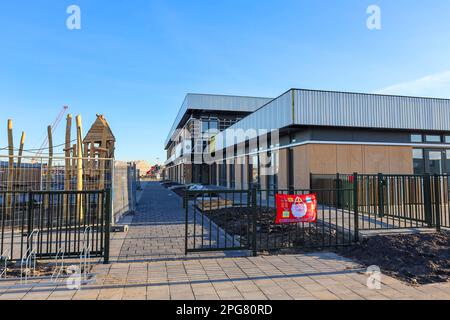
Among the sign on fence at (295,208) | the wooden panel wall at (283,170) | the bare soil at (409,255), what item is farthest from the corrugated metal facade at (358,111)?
the bare soil at (409,255)

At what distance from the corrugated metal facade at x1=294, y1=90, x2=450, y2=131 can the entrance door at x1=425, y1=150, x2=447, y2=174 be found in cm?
134

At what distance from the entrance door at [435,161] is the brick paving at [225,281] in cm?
1312

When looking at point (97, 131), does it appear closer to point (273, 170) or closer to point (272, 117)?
point (272, 117)

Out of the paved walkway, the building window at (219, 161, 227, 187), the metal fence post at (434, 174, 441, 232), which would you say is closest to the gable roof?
the paved walkway

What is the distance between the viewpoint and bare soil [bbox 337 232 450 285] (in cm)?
496

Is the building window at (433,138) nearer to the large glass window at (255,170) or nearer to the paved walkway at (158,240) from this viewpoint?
the large glass window at (255,170)

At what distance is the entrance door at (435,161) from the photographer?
1584 centimetres

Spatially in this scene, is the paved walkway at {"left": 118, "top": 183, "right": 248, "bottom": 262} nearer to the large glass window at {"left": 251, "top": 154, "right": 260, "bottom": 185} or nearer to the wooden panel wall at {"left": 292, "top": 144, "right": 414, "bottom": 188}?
the wooden panel wall at {"left": 292, "top": 144, "right": 414, "bottom": 188}

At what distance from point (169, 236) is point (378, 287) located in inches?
209

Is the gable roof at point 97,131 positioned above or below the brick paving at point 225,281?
above

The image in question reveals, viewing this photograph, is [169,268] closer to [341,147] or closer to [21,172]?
[21,172]

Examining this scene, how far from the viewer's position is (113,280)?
15.3ft

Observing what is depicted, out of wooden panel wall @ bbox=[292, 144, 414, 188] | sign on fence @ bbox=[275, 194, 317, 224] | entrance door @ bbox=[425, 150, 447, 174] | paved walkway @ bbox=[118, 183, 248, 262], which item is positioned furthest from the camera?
entrance door @ bbox=[425, 150, 447, 174]
